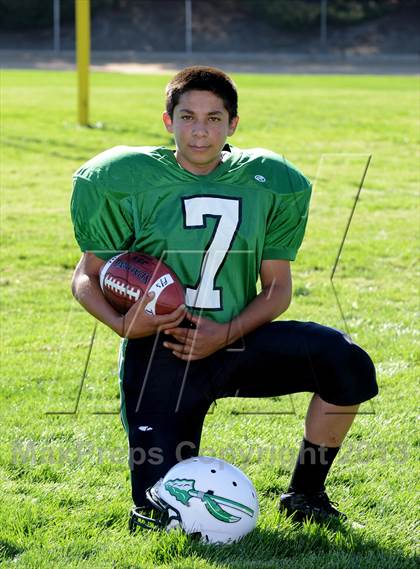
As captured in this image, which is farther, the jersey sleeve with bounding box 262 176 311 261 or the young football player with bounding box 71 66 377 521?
the jersey sleeve with bounding box 262 176 311 261

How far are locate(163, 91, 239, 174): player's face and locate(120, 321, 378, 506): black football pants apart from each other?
575 mm

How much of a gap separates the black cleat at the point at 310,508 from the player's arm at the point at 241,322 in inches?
20.3

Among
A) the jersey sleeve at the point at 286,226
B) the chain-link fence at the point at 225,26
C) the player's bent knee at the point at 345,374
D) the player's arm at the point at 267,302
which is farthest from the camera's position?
the chain-link fence at the point at 225,26

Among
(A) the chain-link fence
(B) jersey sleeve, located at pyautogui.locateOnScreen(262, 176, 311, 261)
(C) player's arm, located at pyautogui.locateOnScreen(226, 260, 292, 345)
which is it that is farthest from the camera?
(A) the chain-link fence

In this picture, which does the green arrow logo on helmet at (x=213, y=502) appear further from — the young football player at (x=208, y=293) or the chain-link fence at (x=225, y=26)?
the chain-link fence at (x=225, y=26)

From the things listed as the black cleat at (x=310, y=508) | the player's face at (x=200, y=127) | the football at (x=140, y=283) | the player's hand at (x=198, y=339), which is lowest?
the black cleat at (x=310, y=508)

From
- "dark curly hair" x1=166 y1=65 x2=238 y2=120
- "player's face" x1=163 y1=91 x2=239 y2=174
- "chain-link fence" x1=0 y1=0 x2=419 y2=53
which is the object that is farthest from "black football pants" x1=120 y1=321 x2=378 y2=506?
"chain-link fence" x1=0 y1=0 x2=419 y2=53

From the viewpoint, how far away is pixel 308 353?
3043 mm

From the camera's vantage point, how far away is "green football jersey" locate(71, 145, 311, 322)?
3.25 metres

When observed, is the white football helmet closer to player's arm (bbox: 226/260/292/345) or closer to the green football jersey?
player's arm (bbox: 226/260/292/345)

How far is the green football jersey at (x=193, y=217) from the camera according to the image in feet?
10.7

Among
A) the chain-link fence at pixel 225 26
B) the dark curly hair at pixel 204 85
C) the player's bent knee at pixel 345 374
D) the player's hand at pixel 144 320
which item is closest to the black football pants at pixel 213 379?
the player's bent knee at pixel 345 374

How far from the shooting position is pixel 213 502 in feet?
9.39

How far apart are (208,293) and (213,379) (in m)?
0.28
